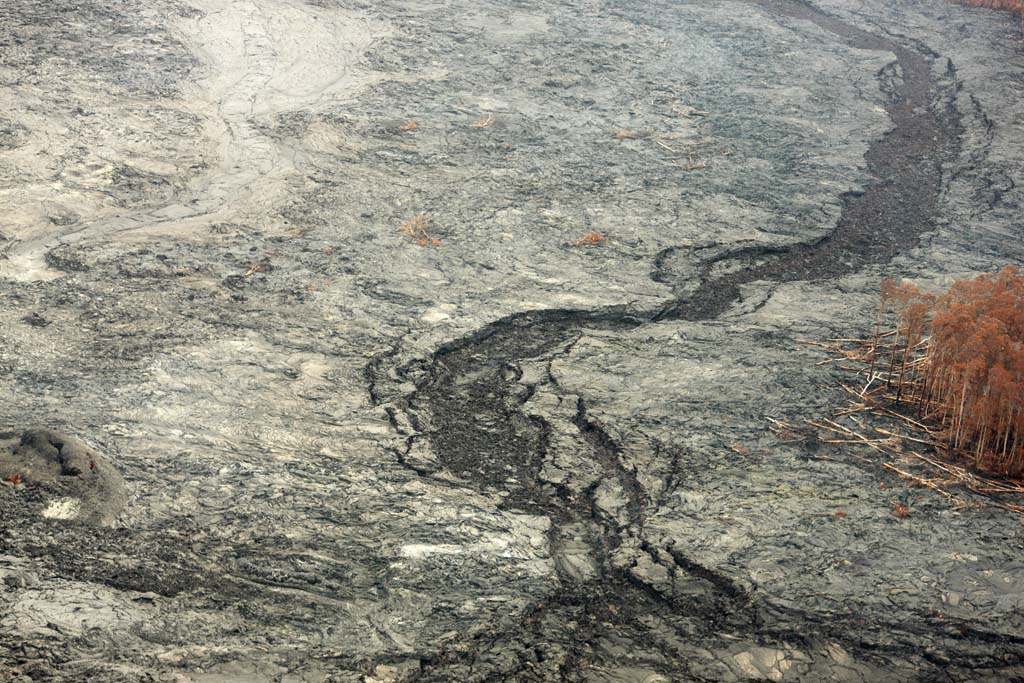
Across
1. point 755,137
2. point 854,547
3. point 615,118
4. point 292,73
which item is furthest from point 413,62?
point 854,547

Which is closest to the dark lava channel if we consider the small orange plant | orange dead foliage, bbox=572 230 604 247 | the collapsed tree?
orange dead foliage, bbox=572 230 604 247

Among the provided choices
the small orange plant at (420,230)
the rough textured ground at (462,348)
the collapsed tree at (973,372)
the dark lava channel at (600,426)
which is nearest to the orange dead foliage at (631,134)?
the rough textured ground at (462,348)

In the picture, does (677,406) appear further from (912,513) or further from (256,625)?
(256,625)

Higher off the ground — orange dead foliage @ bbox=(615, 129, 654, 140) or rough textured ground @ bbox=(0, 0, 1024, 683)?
orange dead foliage @ bbox=(615, 129, 654, 140)

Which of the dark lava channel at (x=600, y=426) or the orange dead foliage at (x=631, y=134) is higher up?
the orange dead foliage at (x=631, y=134)

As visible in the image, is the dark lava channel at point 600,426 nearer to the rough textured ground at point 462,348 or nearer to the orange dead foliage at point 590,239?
the rough textured ground at point 462,348

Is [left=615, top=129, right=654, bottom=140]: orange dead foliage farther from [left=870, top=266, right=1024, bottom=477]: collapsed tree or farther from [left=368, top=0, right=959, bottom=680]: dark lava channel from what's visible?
[left=870, top=266, right=1024, bottom=477]: collapsed tree
